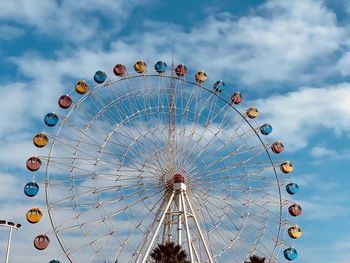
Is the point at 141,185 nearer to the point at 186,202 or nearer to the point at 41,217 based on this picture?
the point at 186,202

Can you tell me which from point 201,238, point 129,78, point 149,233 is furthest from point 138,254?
point 129,78

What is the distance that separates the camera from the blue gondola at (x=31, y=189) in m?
40.0

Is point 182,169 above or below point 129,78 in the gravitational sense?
below

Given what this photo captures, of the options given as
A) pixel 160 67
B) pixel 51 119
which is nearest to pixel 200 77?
pixel 160 67

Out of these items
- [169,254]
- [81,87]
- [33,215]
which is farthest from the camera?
[81,87]

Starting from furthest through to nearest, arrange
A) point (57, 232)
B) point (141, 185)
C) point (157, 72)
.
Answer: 1. point (157, 72)
2. point (141, 185)
3. point (57, 232)

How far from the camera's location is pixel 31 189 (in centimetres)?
4009

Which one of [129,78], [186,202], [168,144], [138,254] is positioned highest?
[129,78]

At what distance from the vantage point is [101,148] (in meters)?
41.4

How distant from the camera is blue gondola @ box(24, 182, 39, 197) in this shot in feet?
131

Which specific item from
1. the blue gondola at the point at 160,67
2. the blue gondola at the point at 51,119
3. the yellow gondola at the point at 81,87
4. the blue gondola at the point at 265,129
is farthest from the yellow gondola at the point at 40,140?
the blue gondola at the point at 265,129

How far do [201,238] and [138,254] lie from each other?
4.78m

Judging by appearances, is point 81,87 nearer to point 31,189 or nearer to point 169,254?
point 31,189

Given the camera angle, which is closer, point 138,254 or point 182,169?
point 138,254
